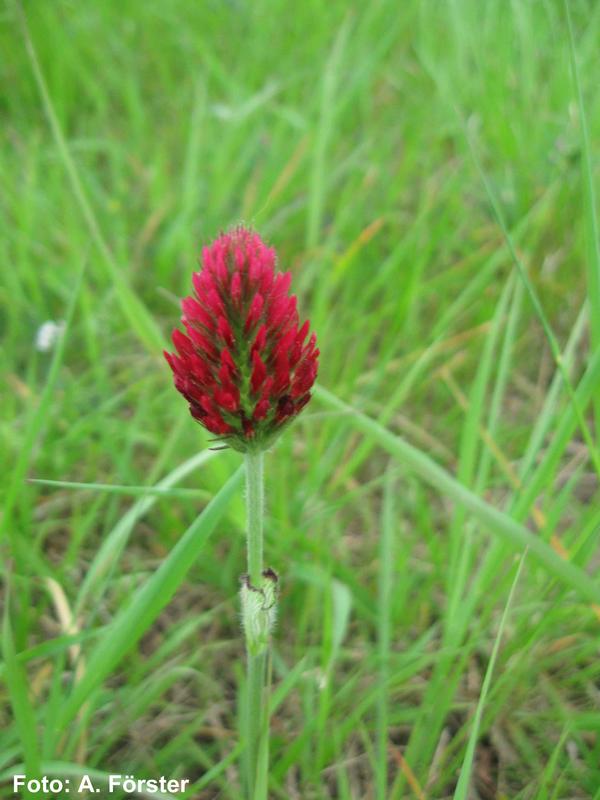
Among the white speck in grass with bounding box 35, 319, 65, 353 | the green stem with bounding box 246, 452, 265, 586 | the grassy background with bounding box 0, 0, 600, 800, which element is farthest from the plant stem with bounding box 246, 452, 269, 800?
the white speck in grass with bounding box 35, 319, 65, 353

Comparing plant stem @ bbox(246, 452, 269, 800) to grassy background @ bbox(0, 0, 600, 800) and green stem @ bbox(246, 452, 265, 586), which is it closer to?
green stem @ bbox(246, 452, 265, 586)

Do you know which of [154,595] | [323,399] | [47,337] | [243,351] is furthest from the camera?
[47,337]

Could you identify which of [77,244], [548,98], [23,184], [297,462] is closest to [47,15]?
[23,184]

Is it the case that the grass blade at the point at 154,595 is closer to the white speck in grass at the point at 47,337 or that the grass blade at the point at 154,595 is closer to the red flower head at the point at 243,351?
the red flower head at the point at 243,351

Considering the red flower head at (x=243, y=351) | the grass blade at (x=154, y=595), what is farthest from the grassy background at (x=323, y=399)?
the red flower head at (x=243, y=351)

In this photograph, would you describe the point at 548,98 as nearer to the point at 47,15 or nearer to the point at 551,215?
the point at 551,215

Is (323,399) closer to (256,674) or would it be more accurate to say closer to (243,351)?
(243,351)

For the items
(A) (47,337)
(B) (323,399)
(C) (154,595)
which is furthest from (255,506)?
(A) (47,337)

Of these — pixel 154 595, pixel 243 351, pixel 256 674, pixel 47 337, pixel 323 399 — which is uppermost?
pixel 47 337
